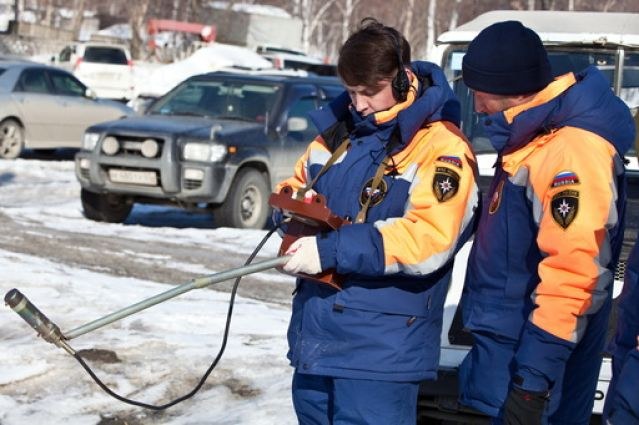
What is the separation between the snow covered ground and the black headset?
2310mm

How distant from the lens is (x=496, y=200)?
3467mm

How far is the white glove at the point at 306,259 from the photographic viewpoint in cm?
346

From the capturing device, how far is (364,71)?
3535 mm

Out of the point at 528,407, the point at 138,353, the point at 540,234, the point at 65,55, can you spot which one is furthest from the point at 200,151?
the point at 65,55

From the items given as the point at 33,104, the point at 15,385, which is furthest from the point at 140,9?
the point at 15,385

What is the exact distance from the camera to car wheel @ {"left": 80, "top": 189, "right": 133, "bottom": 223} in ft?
40.1

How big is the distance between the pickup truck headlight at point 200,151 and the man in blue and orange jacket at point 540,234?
315 inches

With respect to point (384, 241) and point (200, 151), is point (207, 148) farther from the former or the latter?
point (384, 241)

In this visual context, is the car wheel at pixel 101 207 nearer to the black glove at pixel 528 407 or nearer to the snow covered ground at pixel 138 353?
the snow covered ground at pixel 138 353

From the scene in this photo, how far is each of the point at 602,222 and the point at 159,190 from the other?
8590 millimetres

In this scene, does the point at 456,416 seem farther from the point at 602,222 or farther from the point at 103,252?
the point at 103,252

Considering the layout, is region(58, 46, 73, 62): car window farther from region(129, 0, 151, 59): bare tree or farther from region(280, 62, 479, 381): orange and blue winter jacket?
region(280, 62, 479, 381): orange and blue winter jacket

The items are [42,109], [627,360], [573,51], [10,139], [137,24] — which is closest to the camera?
[627,360]

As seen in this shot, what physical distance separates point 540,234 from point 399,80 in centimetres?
68
